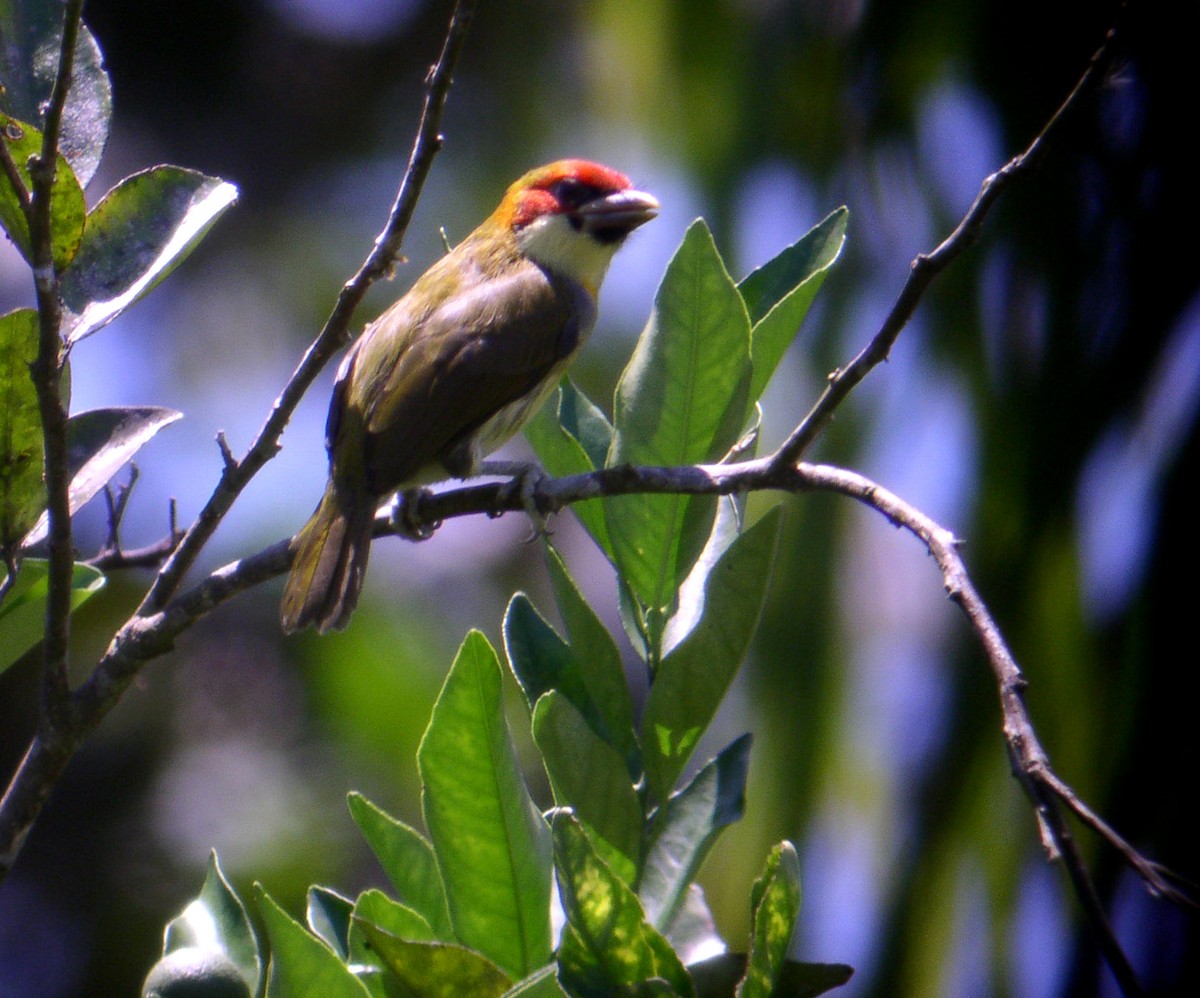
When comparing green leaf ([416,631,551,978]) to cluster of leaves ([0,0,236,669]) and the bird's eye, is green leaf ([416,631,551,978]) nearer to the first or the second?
cluster of leaves ([0,0,236,669])

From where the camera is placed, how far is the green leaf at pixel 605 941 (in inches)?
49.6

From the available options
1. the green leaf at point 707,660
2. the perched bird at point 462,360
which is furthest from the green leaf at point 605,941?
the perched bird at point 462,360

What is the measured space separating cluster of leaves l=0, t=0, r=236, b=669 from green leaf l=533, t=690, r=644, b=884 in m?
0.70

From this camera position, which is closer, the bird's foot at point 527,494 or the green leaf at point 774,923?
the green leaf at point 774,923

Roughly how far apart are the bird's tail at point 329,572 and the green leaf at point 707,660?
1270mm

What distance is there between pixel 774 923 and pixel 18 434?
1112 millimetres

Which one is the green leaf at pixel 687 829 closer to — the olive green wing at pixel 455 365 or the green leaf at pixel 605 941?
the green leaf at pixel 605 941

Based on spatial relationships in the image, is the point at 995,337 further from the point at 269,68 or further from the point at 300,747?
the point at 269,68

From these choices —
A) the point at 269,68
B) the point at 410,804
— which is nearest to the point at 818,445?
the point at 410,804

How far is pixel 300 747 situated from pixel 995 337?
3.03m

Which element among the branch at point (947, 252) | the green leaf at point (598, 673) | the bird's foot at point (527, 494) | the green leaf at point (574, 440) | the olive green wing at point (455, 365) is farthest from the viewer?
the olive green wing at point (455, 365)

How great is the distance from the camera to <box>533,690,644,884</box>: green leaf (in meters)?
1.43

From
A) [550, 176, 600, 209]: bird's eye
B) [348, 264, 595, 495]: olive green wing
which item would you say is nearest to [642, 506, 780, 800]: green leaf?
[348, 264, 595, 495]: olive green wing

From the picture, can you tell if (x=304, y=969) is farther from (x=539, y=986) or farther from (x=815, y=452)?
(x=815, y=452)
